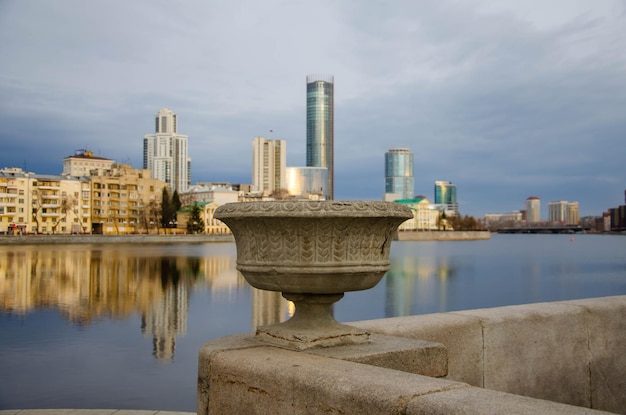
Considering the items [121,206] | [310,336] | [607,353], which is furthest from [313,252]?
[121,206]

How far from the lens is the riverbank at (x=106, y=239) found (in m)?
120

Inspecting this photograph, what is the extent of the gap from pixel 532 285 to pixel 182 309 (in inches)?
1219

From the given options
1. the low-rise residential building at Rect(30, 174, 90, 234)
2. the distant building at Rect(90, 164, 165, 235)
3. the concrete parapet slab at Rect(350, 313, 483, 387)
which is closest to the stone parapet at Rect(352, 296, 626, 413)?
the concrete parapet slab at Rect(350, 313, 483, 387)

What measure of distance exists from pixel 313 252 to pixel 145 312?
27442mm

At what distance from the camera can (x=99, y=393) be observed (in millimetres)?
14922

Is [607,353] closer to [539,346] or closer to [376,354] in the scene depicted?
[539,346]

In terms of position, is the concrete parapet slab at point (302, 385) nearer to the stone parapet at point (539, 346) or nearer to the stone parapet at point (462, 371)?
the stone parapet at point (462, 371)

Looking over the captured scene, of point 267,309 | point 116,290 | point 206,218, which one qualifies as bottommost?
point 267,309

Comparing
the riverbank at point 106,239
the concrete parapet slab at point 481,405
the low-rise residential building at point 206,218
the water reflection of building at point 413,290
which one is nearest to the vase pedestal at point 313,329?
the concrete parapet slab at point 481,405

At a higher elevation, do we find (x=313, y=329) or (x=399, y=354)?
(x=313, y=329)

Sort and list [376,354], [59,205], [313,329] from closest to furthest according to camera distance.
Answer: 1. [376,354]
2. [313,329]
3. [59,205]

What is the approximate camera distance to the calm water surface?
15.5m

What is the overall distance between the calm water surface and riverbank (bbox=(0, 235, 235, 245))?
62139mm

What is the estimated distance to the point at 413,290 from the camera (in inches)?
1795
